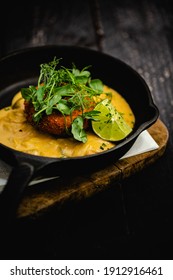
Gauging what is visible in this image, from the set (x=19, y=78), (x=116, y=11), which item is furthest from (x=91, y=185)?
(x=116, y=11)

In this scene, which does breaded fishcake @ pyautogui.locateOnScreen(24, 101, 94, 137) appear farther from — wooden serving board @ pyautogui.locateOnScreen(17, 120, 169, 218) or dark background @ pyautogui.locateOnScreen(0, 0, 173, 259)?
dark background @ pyautogui.locateOnScreen(0, 0, 173, 259)

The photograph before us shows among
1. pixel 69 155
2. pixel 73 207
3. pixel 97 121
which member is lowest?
pixel 73 207

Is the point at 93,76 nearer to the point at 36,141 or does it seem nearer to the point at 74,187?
the point at 36,141

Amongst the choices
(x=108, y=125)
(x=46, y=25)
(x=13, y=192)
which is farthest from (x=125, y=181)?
(x=46, y=25)

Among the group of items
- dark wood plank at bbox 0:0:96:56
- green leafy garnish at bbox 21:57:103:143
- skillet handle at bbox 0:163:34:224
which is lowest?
skillet handle at bbox 0:163:34:224

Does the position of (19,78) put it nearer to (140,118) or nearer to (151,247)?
(140,118)

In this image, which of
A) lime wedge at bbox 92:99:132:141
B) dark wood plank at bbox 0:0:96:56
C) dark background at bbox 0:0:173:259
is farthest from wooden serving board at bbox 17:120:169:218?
dark wood plank at bbox 0:0:96:56

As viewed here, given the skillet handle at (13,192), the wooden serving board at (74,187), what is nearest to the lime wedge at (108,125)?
the wooden serving board at (74,187)
